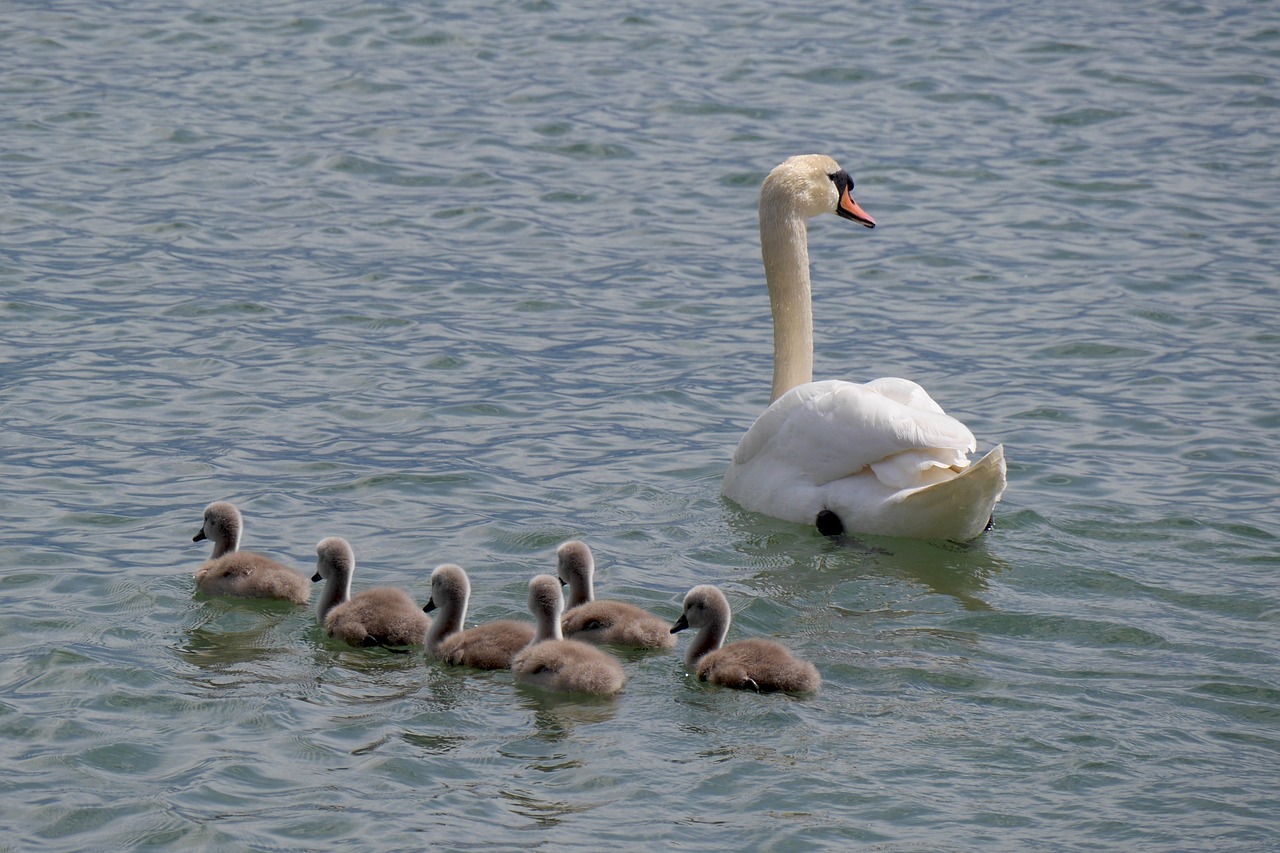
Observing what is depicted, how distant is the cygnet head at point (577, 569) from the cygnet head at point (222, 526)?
63.1 inches

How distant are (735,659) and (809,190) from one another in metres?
4.41

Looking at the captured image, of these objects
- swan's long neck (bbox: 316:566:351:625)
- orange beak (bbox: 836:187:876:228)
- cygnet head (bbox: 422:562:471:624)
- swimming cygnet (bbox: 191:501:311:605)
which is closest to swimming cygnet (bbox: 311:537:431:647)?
swan's long neck (bbox: 316:566:351:625)

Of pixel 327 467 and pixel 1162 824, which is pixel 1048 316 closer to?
pixel 327 467

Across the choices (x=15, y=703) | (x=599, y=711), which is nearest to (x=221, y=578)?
(x=15, y=703)

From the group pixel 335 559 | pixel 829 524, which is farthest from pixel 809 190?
Result: pixel 335 559

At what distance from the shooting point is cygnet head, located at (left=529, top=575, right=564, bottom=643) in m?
8.09

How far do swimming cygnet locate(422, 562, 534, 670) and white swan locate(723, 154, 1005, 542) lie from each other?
221 cm

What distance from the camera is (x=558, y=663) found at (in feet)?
25.5

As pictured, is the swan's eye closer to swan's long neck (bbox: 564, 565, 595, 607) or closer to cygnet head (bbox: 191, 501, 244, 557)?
swan's long neck (bbox: 564, 565, 595, 607)

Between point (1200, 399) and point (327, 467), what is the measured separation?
5.59 meters

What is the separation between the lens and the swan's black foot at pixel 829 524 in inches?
392

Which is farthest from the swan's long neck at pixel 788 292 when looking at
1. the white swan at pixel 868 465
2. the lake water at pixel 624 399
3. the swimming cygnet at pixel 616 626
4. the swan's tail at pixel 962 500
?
the swimming cygnet at pixel 616 626

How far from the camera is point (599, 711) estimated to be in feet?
25.2

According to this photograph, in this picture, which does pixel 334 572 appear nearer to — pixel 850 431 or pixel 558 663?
pixel 558 663
